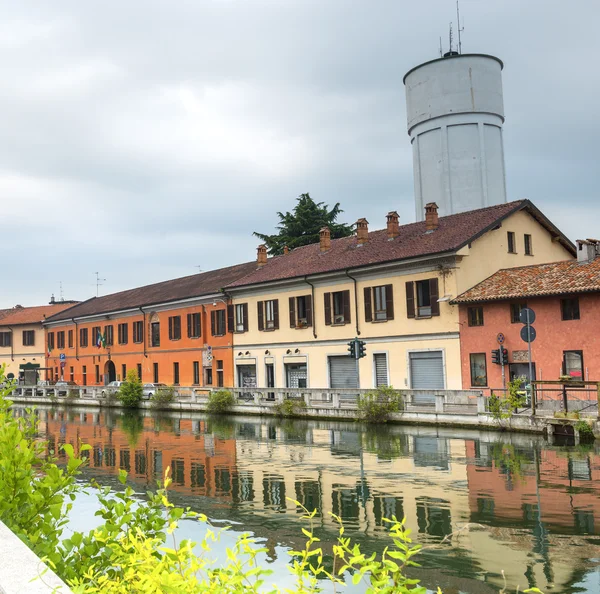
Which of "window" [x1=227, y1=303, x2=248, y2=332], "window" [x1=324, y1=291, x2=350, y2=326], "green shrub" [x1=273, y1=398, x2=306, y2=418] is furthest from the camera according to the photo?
"window" [x1=227, y1=303, x2=248, y2=332]

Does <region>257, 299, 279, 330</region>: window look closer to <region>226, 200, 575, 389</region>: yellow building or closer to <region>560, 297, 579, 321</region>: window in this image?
<region>226, 200, 575, 389</region>: yellow building

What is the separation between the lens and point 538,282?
2872 cm

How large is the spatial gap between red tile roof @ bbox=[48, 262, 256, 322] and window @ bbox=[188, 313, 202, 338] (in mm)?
1462

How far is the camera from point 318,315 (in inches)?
1502

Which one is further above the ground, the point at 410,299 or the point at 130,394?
the point at 410,299

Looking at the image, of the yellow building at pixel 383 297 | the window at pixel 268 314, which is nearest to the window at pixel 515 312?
the yellow building at pixel 383 297

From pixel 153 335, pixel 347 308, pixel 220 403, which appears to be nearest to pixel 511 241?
pixel 347 308

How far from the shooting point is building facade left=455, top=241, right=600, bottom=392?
1049 inches

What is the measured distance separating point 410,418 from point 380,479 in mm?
12151

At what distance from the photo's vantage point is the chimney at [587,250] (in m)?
28.9

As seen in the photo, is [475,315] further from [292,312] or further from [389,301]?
[292,312]

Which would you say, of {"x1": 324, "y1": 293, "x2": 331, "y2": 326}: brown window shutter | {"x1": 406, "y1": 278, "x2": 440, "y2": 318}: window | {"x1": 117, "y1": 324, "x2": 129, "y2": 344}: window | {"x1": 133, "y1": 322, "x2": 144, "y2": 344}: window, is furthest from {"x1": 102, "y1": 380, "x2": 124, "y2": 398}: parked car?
{"x1": 406, "y1": 278, "x2": 440, "y2": 318}: window

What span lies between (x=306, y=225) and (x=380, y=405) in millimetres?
33635

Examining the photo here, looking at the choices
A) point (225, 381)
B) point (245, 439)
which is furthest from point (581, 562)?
point (225, 381)
